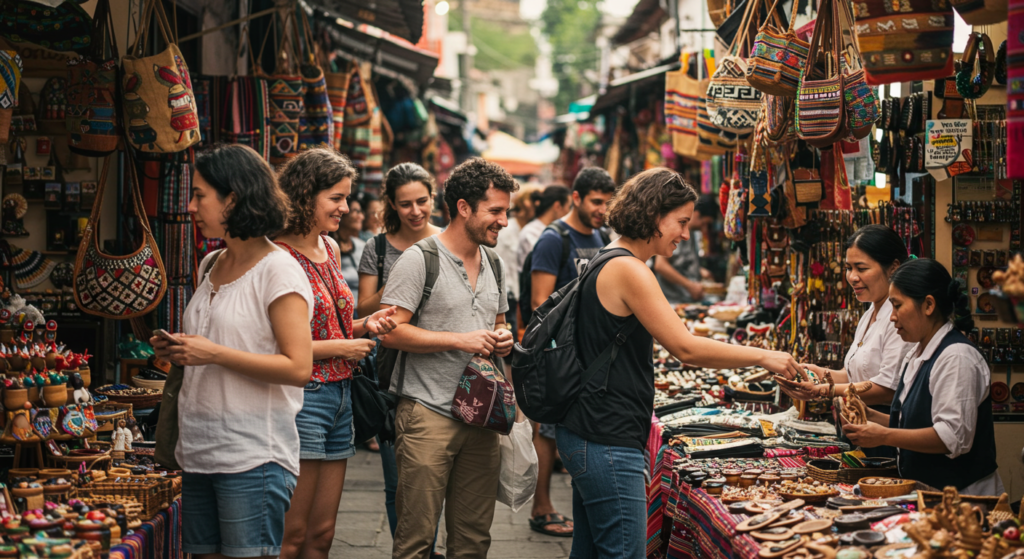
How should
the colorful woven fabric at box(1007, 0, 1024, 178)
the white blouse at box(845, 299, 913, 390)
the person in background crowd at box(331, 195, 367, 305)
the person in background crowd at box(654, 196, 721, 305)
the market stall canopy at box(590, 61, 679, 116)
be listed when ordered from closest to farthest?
the colorful woven fabric at box(1007, 0, 1024, 178) → the white blouse at box(845, 299, 913, 390) → the person in background crowd at box(331, 195, 367, 305) → the person in background crowd at box(654, 196, 721, 305) → the market stall canopy at box(590, 61, 679, 116)

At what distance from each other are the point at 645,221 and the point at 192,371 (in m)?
1.61

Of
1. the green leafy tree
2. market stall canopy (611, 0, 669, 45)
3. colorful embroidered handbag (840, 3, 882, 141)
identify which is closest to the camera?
colorful embroidered handbag (840, 3, 882, 141)

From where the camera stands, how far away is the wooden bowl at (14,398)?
3152 millimetres

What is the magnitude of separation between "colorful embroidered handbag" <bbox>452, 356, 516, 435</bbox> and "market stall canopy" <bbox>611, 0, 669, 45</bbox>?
51.0 feet

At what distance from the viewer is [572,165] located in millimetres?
21719

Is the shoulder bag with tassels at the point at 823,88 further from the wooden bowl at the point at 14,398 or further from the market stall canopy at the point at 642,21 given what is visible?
the market stall canopy at the point at 642,21

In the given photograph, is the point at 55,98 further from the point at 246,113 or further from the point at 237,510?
the point at 237,510

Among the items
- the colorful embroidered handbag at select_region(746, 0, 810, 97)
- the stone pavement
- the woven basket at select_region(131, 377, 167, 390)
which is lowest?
the stone pavement

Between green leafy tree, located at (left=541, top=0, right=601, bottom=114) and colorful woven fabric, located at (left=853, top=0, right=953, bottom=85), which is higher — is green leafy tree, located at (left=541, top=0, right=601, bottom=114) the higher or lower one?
the higher one

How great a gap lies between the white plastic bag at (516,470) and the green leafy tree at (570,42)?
110 feet

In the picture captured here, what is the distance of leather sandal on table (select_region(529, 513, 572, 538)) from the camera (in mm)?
5702

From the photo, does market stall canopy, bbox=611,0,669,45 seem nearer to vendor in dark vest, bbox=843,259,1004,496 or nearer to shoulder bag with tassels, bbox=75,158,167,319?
shoulder bag with tassels, bbox=75,158,167,319

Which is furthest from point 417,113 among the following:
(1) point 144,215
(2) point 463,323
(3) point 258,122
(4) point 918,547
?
(4) point 918,547

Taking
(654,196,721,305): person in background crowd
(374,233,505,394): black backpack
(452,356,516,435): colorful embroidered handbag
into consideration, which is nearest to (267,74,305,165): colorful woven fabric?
(374,233,505,394): black backpack
